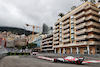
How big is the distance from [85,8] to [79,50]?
23203 millimetres

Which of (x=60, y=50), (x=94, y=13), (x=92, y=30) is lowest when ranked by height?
(x=60, y=50)

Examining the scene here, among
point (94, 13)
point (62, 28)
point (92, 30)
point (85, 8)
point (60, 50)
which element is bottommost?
point (60, 50)

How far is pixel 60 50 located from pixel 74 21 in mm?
24354

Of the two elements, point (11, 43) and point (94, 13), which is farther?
point (11, 43)

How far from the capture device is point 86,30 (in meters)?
42.1

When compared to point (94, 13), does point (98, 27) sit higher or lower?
lower

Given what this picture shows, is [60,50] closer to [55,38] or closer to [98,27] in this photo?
[55,38]

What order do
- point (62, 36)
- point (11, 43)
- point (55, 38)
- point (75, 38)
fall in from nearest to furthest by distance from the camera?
point (75, 38)
point (62, 36)
point (55, 38)
point (11, 43)

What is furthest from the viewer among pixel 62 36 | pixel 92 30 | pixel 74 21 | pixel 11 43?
pixel 11 43

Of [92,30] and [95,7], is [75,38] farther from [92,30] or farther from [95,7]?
[95,7]

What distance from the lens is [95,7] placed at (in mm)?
45156

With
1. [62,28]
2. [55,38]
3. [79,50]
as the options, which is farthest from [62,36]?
[79,50]

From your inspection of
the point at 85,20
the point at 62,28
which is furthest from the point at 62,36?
the point at 85,20

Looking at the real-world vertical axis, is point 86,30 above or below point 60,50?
above
